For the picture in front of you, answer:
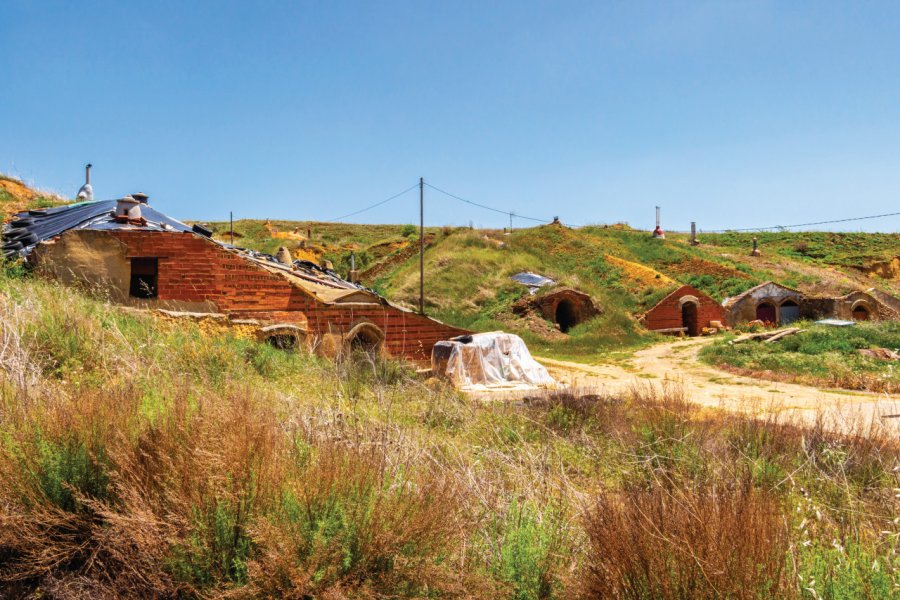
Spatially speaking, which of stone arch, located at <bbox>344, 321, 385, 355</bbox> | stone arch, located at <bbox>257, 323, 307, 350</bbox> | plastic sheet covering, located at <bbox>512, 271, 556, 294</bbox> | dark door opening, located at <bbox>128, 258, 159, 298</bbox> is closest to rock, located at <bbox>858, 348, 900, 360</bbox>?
plastic sheet covering, located at <bbox>512, 271, 556, 294</bbox>

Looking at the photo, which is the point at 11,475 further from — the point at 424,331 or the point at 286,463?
the point at 424,331

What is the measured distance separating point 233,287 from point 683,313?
80.6 feet

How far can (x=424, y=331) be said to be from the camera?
49.9ft

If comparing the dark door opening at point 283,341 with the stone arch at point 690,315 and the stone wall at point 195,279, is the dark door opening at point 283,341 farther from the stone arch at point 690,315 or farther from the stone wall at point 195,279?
the stone arch at point 690,315

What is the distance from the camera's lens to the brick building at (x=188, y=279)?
11.4 m

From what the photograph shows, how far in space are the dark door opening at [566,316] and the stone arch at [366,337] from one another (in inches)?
603

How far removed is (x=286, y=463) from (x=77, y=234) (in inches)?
427

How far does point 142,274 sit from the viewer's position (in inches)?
466

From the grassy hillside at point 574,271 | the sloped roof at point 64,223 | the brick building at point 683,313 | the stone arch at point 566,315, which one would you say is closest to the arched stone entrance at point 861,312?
the grassy hillside at point 574,271

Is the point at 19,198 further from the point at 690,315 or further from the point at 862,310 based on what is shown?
the point at 862,310

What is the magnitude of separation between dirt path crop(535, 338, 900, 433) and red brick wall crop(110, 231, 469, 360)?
5744mm

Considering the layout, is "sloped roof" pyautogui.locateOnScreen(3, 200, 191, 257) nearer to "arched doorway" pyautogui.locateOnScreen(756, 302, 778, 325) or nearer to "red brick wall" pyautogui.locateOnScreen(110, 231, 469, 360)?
"red brick wall" pyautogui.locateOnScreen(110, 231, 469, 360)

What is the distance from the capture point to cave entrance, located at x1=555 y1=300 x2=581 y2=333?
92.5 feet

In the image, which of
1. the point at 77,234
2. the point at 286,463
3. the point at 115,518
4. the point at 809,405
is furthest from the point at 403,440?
the point at 809,405
